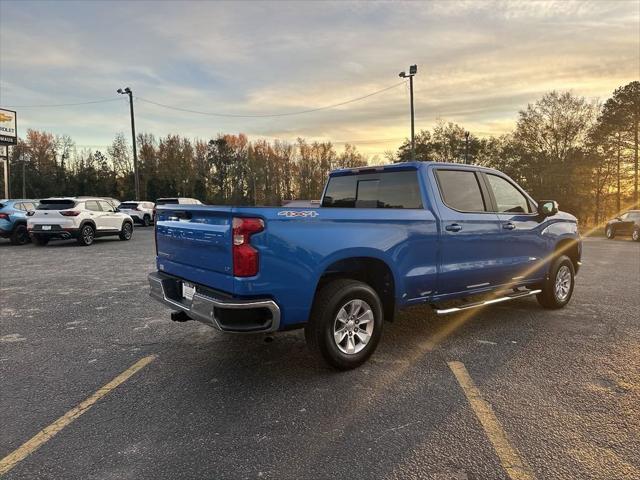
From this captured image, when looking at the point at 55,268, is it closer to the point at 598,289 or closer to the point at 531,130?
the point at 598,289

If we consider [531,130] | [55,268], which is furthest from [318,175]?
[55,268]

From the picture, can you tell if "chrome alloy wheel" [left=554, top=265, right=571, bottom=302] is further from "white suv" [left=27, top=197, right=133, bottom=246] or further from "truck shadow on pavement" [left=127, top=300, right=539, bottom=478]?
"white suv" [left=27, top=197, right=133, bottom=246]

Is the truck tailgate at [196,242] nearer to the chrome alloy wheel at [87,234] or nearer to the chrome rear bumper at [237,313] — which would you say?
the chrome rear bumper at [237,313]

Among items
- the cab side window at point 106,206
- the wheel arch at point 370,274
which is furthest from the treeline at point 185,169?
the wheel arch at point 370,274

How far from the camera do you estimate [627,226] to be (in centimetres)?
2050

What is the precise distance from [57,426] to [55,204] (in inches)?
556

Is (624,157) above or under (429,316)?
above

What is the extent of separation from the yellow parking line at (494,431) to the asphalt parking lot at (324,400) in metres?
0.02

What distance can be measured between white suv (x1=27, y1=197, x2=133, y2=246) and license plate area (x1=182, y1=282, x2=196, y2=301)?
12949 mm

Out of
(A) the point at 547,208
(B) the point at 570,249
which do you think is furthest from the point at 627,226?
(A) the point at 547,208

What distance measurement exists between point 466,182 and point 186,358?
145 inches

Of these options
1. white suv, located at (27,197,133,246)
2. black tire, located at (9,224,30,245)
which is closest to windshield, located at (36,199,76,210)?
white suv, located at (27,197,133,246)

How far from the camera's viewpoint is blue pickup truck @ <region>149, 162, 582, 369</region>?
3387 mm

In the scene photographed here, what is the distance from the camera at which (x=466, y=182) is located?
5.19 m
